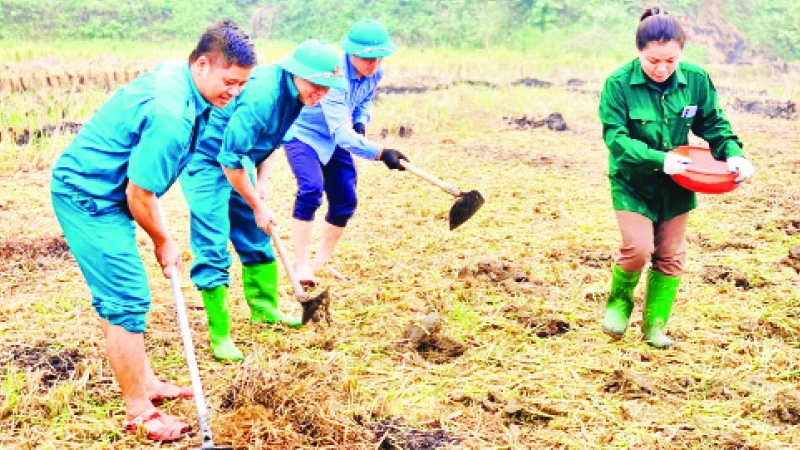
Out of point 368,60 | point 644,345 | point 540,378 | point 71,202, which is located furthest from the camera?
point 368,60

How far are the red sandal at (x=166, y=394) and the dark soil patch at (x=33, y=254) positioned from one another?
2448 millimetres

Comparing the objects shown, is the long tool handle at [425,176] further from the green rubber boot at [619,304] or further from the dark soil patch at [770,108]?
the dark soil patch at [770,108]

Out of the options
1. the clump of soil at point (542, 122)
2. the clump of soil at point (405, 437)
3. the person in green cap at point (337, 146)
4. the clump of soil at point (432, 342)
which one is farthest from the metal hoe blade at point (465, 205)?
the clump of soil at point (542, 122)

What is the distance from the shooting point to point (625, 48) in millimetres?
26047

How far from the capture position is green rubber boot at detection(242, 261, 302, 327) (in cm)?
479

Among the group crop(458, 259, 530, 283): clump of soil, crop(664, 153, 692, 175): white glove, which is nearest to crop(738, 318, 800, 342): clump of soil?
crop(664, 153, 692, 175): white glove

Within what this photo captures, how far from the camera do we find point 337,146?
5.57 m

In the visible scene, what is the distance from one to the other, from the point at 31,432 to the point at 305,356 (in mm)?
1372

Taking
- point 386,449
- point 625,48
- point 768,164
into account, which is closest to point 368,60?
point 386,449

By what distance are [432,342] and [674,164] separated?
1.53m

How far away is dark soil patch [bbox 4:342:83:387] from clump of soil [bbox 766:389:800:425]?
315 centimetres

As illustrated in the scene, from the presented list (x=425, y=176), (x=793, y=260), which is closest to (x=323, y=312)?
(x=425, y=176)

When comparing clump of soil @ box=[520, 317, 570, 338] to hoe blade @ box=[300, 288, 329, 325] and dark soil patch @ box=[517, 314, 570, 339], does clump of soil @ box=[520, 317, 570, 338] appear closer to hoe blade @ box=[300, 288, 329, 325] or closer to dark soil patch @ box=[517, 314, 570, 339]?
dark soil patch @ box=[517, 314, 570, 339]

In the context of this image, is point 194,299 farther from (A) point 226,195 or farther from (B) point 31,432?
(B) point 31,432
